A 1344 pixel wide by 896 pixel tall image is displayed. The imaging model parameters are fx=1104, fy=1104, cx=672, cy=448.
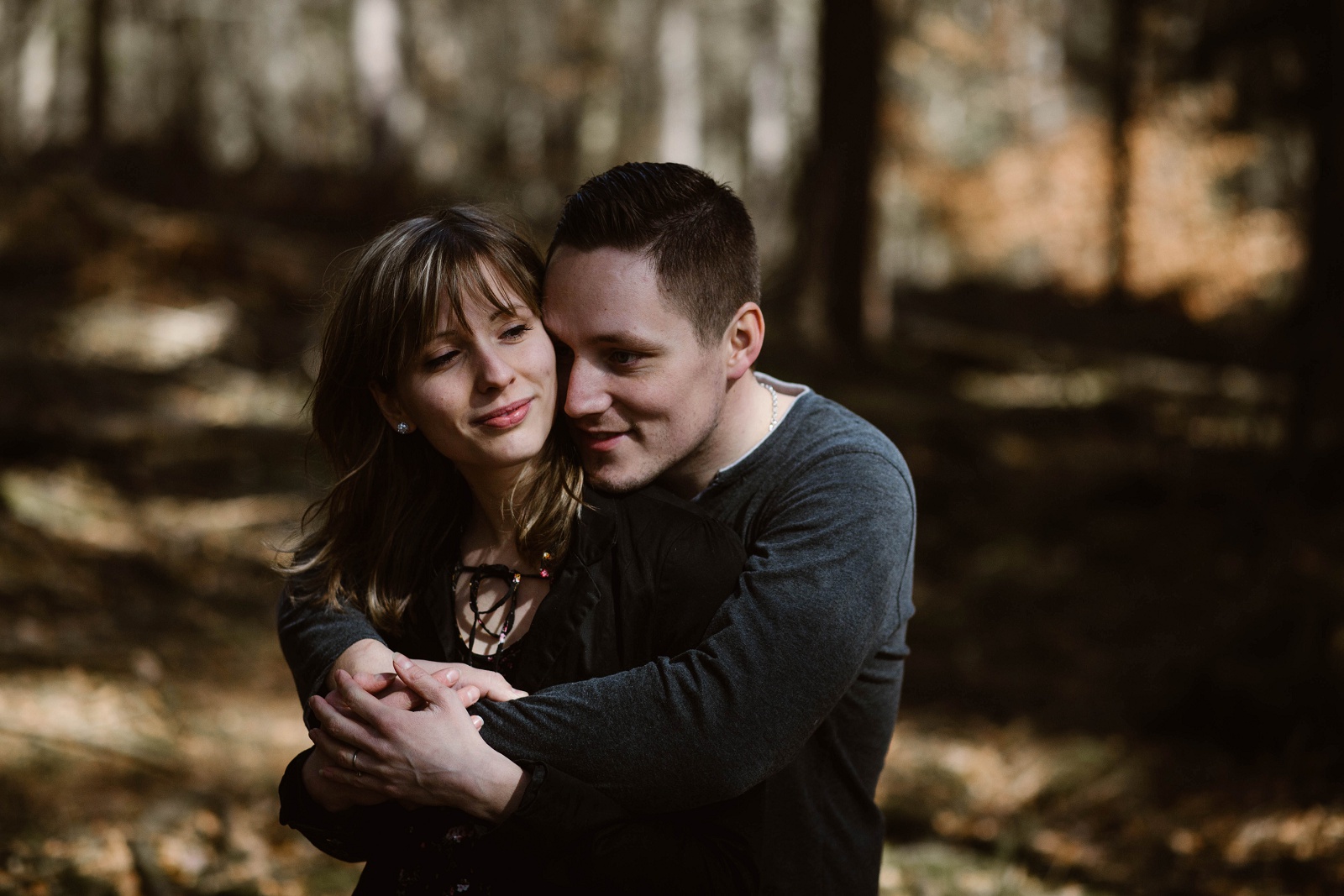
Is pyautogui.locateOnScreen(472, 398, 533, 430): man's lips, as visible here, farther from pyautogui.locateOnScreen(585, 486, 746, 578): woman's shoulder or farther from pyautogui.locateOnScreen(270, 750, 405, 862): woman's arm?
pyautogui.locateOnScreen(270, 750, 405, 862): woman's arm

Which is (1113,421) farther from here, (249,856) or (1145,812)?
(249,856)

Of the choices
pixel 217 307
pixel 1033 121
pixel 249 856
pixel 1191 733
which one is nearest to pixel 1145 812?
pixel 1191 733

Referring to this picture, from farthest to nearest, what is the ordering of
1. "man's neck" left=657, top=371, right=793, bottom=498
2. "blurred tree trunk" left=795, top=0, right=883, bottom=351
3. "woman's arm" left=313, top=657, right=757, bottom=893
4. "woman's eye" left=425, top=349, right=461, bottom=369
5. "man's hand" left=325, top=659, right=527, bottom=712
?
"blurred tree trunk" left=795, top=0, right=883, bottom=351, "man's neck" left=657, top=371, right=793, bottom=498, "woman's eye" left=425, top=349, right=461, bottom=369, "man's hand" left=325, top=659, right=527, bottom=712, "woman's arm" left=313, top=657, right=757, bottom=893

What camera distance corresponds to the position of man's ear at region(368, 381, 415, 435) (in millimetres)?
2305

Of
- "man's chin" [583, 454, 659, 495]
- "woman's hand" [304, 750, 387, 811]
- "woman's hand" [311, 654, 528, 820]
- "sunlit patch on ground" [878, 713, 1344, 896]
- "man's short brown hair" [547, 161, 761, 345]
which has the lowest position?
"sunlit patch on ground" [878, 713, 1344, 896]

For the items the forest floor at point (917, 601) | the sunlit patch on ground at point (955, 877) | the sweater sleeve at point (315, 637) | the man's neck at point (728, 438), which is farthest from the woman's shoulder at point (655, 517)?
the sunlit patch on ground at point (955, 877)

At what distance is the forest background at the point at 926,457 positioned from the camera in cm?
482

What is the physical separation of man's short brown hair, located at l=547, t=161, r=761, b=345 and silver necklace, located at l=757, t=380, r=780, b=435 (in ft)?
0.88

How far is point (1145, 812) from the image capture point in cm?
517

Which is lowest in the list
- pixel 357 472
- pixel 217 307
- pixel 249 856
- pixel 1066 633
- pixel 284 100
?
pixel 1066 633

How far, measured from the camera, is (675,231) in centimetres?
224

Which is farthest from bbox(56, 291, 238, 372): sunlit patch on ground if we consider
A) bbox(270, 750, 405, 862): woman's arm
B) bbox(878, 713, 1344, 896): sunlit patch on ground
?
bbox(270, 750, 405, 862): woman's arm

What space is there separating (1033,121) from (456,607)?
30.6 m

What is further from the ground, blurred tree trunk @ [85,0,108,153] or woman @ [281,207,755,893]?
blurred tree trunk @ [85,0,108,153]
